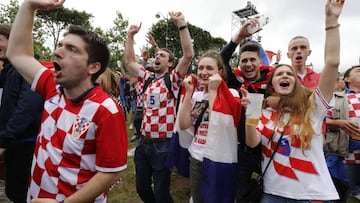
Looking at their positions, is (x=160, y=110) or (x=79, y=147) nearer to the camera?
(x=79, y=147)

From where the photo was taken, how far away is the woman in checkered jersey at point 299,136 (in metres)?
1.69

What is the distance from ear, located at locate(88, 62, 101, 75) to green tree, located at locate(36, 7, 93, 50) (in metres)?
28.3

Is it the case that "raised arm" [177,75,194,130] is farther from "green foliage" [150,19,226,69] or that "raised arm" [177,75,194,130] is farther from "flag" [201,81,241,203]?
"green foliage" [150,19,226,69]

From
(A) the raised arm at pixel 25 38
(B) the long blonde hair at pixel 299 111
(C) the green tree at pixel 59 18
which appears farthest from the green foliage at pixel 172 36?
(A) the raised arm at pixel 25 38

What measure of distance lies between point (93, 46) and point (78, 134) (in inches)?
20.1

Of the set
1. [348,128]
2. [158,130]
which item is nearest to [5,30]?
[158,130]

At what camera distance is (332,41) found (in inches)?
65.9

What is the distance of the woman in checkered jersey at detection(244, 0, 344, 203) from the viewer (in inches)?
66.5

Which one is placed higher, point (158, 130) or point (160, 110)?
point (160, 110)

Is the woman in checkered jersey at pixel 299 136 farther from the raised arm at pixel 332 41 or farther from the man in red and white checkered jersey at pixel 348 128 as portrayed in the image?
the man in red and white checkered jersey at pixel 348 128

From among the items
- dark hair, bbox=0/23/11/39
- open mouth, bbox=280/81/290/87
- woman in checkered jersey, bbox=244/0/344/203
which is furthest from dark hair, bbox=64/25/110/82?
open mouth, bbox=280/81/290/87

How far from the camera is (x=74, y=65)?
137 centimetres

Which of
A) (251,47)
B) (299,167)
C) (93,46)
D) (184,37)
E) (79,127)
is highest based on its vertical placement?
(184,37)

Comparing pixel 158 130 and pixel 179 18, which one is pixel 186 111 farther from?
pixel 179 18
